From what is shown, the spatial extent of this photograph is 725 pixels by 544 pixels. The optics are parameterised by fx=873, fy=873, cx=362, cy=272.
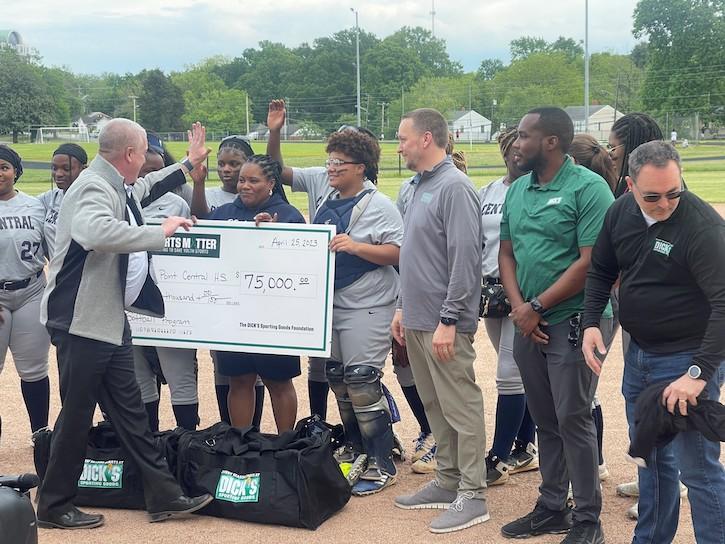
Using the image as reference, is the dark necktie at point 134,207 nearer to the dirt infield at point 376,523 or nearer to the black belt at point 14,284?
the black belt at point 14,284

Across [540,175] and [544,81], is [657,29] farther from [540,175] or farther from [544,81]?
[540,175]

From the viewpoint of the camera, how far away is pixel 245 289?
6102 mm

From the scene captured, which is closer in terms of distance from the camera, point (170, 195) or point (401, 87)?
point (170, 195)

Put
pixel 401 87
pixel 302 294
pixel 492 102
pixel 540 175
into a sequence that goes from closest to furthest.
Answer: pixel 540 175 → pixel 302 294 → pixel 492 102 → pixel 401 87

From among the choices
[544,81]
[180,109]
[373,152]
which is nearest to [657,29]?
[544,81]

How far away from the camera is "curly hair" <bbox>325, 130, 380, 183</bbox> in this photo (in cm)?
586

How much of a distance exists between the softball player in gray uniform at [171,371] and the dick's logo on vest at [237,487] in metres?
0.99

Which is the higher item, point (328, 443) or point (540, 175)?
point (540, 175)

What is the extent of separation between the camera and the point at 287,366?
6.16 m

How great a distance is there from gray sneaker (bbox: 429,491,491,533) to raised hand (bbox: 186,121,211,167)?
2870 mm

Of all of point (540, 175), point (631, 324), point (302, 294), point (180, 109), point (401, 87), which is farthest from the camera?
point (401, 87)

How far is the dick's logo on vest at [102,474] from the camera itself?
18.1ft

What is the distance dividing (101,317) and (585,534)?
117 inches

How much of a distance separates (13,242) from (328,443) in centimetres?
296
